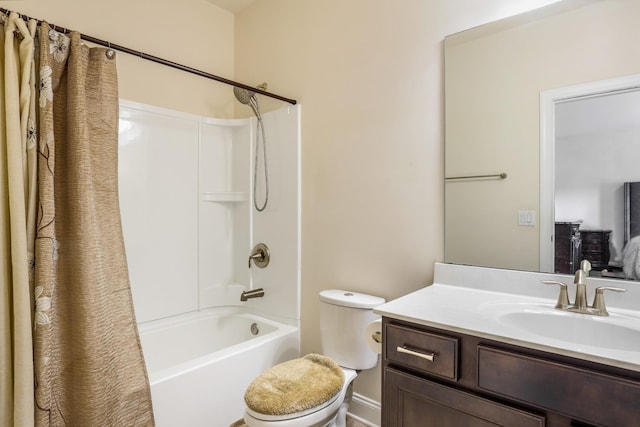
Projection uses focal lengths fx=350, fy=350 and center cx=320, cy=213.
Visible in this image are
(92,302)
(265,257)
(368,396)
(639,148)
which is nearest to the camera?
(639,148)

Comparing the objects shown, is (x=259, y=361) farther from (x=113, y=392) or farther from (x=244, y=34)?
(x=244, y=34)

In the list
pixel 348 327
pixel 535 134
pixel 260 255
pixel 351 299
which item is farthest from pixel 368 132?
pixel 260 255

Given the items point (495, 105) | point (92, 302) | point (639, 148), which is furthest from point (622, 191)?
point (92, 302)

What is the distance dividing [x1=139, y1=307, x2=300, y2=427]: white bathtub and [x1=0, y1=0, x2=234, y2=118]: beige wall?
1459mm

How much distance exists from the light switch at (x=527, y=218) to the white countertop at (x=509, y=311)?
0.65 feet

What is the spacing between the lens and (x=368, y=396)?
188 cm

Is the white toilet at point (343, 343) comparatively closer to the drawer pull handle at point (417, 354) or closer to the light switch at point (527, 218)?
the drawer pull handle at point (417, 354)

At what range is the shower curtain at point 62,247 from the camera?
3.93 feet

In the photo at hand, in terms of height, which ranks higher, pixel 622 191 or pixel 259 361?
pixel 622 191

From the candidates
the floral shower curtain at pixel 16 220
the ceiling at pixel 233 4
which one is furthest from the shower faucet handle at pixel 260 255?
the ceiling at pixel 233 4

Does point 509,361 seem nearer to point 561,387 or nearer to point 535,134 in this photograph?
point 561,387

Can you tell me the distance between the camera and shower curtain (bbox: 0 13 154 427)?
1.20m

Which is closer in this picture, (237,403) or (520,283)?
(520,283)

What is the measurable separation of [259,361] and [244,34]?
2.28 meters
